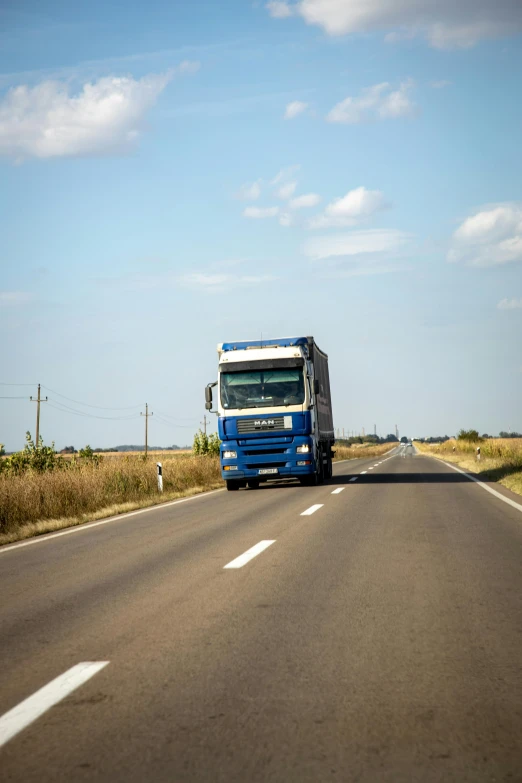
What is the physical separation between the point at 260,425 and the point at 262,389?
987 mm

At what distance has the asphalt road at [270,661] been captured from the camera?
12.7 feet

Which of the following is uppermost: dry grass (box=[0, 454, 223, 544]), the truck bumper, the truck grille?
the truck grille

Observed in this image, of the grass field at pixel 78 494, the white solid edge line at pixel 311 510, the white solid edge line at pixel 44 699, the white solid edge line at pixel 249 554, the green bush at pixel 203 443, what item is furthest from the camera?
the green bush at pixel 203 443

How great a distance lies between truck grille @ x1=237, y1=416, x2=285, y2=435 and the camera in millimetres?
23375

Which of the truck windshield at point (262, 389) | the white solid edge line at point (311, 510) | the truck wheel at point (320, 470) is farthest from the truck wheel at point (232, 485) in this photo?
the white solid edge line at point (311, 510)

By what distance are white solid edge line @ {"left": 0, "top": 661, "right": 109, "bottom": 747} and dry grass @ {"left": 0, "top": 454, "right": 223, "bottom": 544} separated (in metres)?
8.59

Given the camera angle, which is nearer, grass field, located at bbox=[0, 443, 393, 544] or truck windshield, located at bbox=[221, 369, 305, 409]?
grass field, located at bbox=[0, 443, 393, 544]

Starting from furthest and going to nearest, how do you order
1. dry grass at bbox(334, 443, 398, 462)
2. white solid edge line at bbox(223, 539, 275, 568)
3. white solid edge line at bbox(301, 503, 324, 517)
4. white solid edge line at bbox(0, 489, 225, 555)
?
dry grass at bbox(334, 443, 398, 462), white solid edge line at bbox(301, 503, 324, 517), white solid edge line at bbox(0, 489, 225, 555), white solid edge line at bbox(223, 539, 275, 568)

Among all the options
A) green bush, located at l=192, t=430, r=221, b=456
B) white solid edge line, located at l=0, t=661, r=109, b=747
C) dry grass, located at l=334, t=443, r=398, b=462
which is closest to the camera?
white solid edge line, located at l=0, t=661, r=109, b=747

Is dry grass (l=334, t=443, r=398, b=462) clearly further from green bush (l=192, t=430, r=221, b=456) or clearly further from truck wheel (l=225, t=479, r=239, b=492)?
truck wheel (l=225, t=479, r=239, b=492)

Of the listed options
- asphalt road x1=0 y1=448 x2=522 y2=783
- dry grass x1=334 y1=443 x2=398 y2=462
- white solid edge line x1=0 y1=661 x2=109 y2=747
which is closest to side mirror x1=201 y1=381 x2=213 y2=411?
A: asphalt road x1=0 y1=448 x2=522 y2=783

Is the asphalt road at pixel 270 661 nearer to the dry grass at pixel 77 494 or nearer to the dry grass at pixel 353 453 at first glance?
the dry grass at pixel 77 494

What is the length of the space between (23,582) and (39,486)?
8.76 meters

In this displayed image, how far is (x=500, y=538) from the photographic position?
1127 cm
